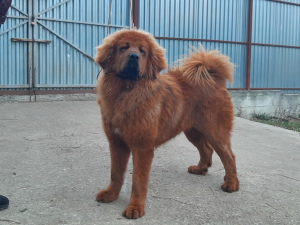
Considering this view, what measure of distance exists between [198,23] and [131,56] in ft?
30.4

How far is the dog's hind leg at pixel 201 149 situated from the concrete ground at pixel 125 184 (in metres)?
0.10

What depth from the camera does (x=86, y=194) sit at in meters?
3.43

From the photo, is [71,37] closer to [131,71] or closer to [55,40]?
[55,40]

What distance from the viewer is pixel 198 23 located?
11688mm

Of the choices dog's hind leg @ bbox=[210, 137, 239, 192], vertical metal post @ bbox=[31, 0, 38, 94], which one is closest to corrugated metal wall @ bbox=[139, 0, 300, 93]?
vertical metal post @ bbox=[31, 0, 38, 94]

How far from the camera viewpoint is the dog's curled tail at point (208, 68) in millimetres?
3848

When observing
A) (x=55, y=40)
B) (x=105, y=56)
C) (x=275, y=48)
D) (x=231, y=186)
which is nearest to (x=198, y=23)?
(x=275, y=48)

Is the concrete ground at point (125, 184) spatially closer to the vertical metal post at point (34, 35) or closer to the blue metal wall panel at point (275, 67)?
the vertical metal post at point (34, 35)

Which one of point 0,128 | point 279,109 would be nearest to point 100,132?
point 0,128

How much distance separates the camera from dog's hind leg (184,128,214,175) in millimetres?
4117

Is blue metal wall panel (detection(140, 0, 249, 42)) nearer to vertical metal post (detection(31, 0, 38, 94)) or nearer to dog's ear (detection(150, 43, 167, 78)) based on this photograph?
vertical metal post (detection(31, 0, 38, 94))

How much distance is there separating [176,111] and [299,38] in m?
12.6

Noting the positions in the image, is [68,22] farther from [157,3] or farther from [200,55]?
[200,55]

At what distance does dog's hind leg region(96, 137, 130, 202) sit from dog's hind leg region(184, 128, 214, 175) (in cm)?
105
